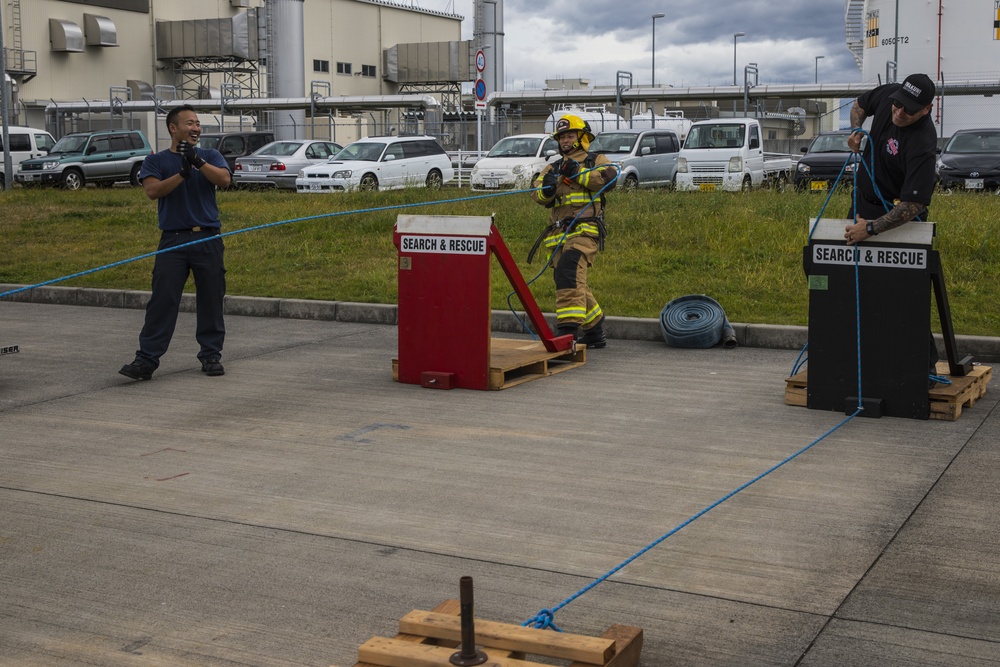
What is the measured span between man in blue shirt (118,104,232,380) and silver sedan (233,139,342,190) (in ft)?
70.0

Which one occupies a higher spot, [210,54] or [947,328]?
[210,54]

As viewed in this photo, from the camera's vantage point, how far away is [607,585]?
15.4 ft

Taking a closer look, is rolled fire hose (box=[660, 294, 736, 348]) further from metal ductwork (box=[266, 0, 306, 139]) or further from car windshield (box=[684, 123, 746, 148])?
metal ductwork (box=[266, 0, 306, 139])

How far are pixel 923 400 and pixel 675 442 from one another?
182 cm

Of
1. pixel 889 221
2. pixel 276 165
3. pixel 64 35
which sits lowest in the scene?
pixel 889 221

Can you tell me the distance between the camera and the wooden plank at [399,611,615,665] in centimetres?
360

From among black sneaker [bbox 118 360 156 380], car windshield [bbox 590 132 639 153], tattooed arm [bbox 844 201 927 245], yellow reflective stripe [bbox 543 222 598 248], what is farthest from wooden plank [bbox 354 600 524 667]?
car windshield [bbox 590 132 639 153]

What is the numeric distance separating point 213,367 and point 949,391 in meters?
5.57

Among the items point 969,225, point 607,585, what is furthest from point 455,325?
point 969,225

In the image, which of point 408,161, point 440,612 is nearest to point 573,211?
point 440,612

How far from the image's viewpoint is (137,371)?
9156 mm

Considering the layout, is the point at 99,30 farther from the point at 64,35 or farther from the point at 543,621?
the point at 543,621

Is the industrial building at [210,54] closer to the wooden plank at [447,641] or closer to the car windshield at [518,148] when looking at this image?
the car windshield at [518,148]

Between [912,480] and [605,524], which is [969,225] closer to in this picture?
[912,480]
